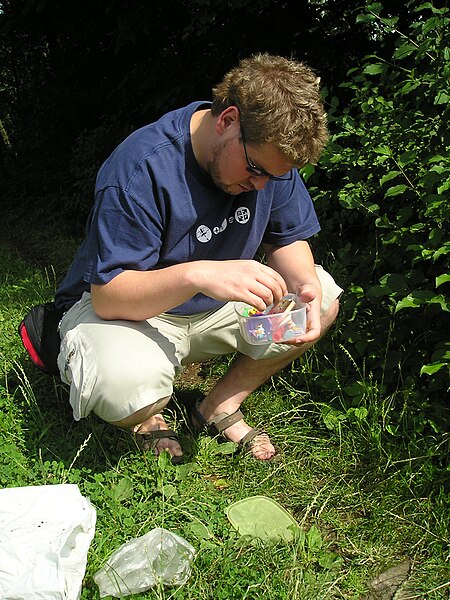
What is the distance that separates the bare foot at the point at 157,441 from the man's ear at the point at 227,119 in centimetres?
120

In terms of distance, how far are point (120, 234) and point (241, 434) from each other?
1.05 m

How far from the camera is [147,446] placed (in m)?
2.71

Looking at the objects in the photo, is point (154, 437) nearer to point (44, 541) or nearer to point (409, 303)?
point (44, 541)

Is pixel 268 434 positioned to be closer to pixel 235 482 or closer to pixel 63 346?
pixel 235 482

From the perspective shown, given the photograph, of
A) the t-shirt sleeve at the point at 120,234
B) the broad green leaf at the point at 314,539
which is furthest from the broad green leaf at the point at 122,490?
the t-shirt sleeve at the point at 120,234

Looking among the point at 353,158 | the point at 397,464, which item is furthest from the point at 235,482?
the point at 353,158

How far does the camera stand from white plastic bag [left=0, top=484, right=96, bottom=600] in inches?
68.7

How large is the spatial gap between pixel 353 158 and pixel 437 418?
54.1 inches

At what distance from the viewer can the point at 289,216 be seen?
282 centimetres

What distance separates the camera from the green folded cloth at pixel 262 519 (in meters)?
2.38

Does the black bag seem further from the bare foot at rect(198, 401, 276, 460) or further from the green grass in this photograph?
the bare foot at rect(198, 401, 276, 460)

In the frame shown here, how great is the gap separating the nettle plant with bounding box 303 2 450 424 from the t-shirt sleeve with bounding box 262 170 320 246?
32cm

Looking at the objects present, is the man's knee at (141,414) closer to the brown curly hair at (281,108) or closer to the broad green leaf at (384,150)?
the brown curly hair at (281,108)

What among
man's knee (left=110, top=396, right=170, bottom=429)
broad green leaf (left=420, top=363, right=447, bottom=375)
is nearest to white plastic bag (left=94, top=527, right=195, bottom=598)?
man's knee (left=110, top=396, right=170, bottom=429)
